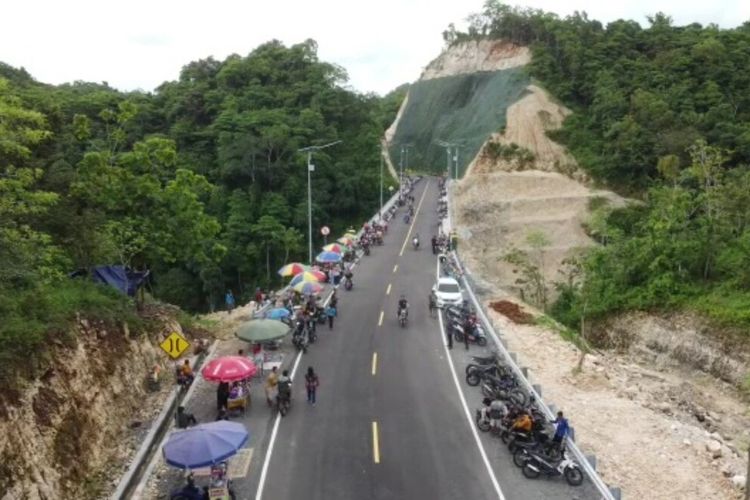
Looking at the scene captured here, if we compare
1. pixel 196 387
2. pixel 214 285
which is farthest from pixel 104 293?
pixel 214 285

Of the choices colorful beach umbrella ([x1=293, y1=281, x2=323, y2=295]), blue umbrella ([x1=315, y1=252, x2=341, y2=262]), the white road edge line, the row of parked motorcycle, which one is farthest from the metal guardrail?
colorful beach umbrella ([x1=293, y1=281, x2=323, y2=295])

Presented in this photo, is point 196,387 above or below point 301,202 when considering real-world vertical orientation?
below

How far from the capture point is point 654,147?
199 ft

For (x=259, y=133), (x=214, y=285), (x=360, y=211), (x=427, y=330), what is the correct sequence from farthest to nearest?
1. (x=360, y=211)
2. (x=259, y=133)
3. (x=214, y=285)
4. (x=427, y=330)

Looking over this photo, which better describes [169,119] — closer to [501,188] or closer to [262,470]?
[501,188]

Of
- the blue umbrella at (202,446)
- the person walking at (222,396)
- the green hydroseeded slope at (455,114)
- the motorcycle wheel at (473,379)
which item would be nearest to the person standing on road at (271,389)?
the person walking at (222,396)

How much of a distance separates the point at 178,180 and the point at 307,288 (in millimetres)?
7348

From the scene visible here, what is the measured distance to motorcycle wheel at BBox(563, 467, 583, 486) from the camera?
1441 centimetres

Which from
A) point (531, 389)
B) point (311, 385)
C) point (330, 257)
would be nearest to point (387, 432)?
point (311, 385)

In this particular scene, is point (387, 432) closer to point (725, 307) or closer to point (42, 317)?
point (42, 317)

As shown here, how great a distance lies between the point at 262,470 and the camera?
49.4ft

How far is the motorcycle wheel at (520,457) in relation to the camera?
15.0 m

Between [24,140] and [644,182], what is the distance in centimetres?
5784

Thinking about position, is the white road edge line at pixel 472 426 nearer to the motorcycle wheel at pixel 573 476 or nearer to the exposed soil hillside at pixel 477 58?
the motorcycle wheel at pixel 573 476
